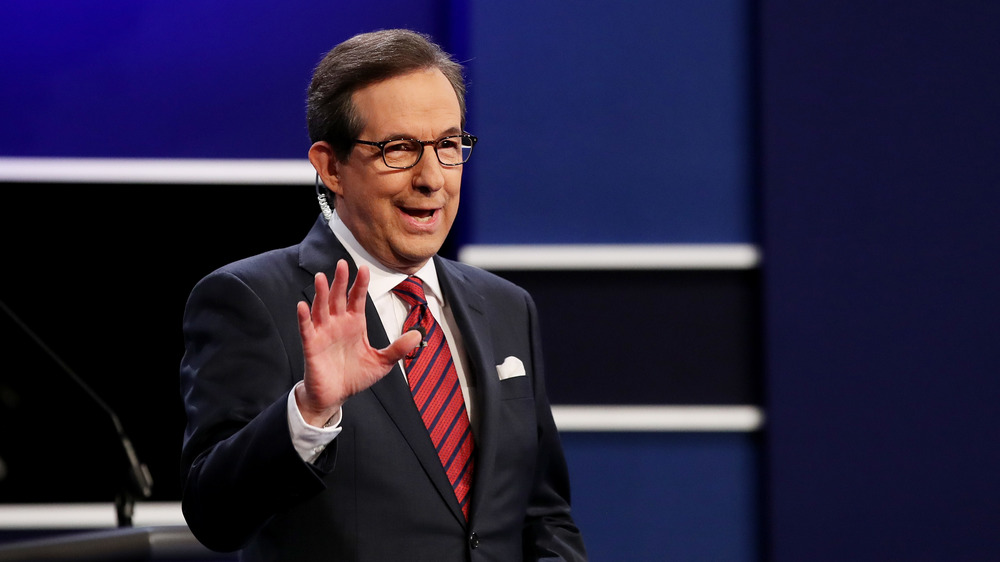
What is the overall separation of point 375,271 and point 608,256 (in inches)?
42.4

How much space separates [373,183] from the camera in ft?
5.05

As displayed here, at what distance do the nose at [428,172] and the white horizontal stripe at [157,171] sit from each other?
1222mm

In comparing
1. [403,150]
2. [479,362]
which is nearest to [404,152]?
[403,150]

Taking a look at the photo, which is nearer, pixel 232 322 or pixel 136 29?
pixel 232 322

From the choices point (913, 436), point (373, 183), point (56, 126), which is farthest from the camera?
point (56, 126)

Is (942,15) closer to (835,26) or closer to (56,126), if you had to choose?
(835,26)

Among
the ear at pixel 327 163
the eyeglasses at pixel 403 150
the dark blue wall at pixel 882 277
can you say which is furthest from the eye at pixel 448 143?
the dark blue wall at pixel 882 277

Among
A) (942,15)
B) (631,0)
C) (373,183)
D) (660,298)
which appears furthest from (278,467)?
(942,15)

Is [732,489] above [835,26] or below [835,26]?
below

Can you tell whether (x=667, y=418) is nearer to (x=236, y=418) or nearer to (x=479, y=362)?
(x=479, y=362)

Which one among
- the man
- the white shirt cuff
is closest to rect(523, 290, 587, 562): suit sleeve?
the man

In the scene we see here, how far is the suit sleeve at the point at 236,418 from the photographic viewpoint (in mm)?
1237

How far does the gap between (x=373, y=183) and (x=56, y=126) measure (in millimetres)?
1525

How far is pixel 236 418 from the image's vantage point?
4.45 feet
